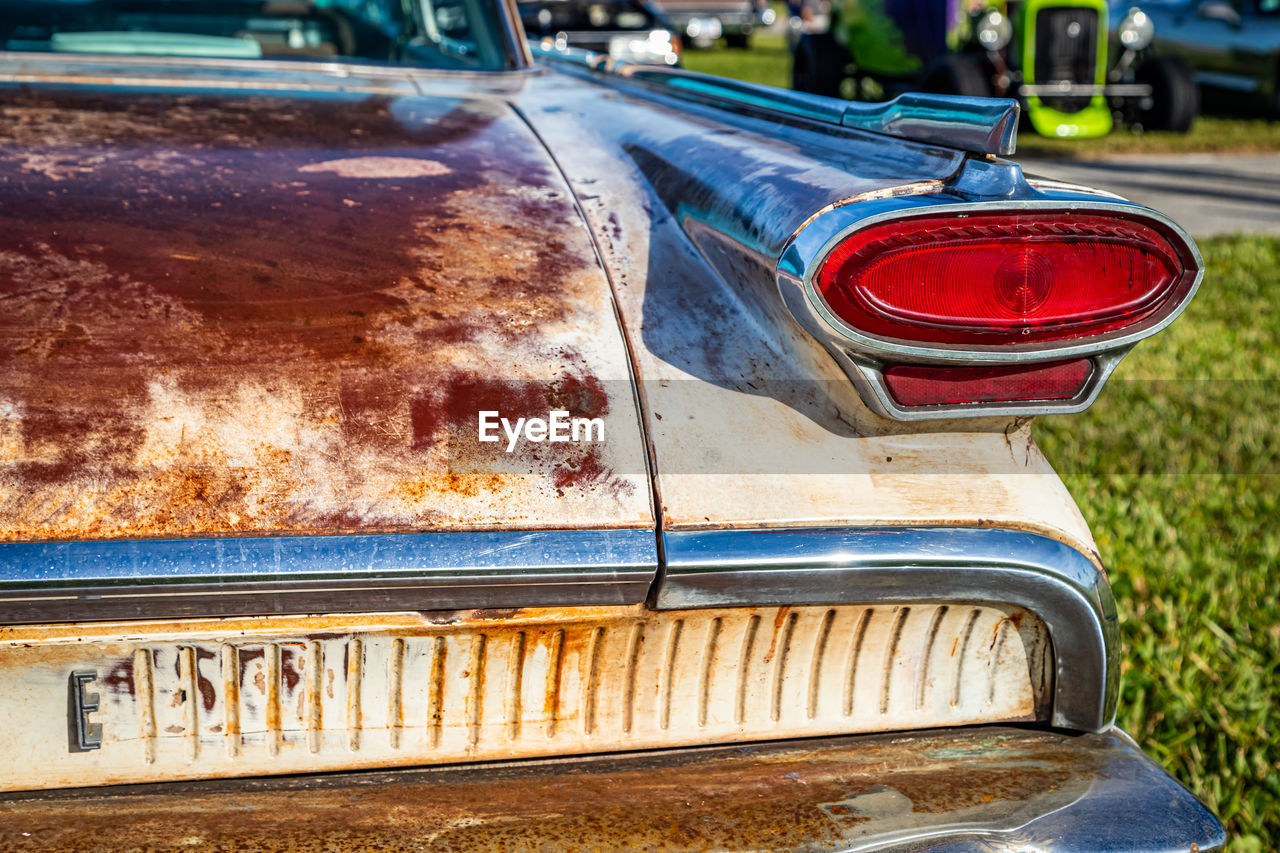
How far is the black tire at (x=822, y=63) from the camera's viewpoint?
11.9 meters

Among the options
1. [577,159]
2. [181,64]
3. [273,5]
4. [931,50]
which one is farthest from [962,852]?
[931,50]

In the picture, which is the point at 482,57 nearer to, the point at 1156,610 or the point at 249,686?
the point at 249,686

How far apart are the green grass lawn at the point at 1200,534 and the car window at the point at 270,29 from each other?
194 centimetres

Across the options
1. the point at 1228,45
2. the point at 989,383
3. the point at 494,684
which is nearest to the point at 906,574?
the point at 989,383

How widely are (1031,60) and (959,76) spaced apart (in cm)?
107

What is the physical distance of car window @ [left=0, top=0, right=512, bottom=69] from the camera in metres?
2.34

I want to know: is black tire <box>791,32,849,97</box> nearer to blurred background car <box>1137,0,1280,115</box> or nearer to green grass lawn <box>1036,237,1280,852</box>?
blurred background car <box>1137,0,1280,115</box>

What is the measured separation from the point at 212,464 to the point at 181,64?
1437 millimetres

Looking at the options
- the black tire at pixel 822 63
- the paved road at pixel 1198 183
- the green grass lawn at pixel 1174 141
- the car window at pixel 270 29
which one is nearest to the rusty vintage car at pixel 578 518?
the car window at pixel 270 29

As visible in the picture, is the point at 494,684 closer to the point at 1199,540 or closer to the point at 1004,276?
the point at 1004,276

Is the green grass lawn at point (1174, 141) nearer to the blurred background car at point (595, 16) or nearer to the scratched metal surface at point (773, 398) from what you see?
the blurred background car at point (595, 16)

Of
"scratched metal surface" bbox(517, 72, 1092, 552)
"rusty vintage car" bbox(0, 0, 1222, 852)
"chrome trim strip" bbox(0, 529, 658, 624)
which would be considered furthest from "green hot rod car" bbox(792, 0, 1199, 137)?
"chrome trim strip" bbox(0, 529, 658, 624)

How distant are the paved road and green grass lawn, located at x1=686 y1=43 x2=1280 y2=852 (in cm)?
263

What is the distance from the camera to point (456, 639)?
115 cm
